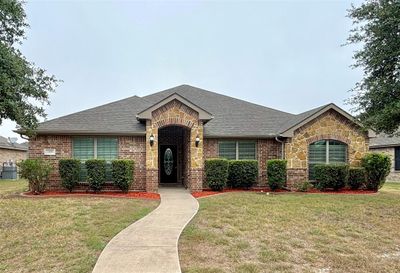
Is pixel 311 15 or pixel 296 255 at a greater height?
pixel 311 15

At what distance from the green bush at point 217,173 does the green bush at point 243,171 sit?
0.75 metres

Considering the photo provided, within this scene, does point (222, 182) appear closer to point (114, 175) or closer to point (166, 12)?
point (114, 175)

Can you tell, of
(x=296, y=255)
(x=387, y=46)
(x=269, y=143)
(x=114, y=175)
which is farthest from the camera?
(x=269, y=143)

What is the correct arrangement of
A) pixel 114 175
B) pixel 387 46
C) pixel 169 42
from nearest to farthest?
1. pixel 387 46
2. pixel 114 175
3. pixel 169 42

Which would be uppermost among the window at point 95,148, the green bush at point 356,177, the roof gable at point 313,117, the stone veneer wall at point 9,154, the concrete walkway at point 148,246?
the roof gable at point 313,117

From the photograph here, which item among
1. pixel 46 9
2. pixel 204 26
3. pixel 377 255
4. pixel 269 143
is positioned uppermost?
pixel 204 26

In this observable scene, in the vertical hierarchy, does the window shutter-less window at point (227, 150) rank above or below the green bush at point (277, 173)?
above

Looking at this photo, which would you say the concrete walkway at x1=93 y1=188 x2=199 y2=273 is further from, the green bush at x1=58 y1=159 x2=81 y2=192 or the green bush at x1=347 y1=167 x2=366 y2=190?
the green bush at x1=347 y1=167 x2=366 y2=190

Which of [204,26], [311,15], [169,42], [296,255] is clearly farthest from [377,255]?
[169,42]

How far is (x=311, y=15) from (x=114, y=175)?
1393cm

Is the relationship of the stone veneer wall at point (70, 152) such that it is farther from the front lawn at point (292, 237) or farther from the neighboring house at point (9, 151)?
the neighboring house at point (9, 151)

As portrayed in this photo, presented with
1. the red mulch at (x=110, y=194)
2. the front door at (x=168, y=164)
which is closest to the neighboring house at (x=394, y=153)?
the front door at (x=168, y=164)

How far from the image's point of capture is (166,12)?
1920 centimetres

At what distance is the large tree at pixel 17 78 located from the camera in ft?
25.9
